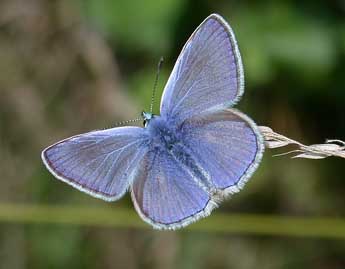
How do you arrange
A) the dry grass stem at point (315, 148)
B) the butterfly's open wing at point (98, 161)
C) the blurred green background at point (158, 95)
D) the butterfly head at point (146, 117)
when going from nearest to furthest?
the dry grass stem at point (315, 148), the butterfly's open wing at point (98, 161), the butterfly head at point (146, 117), the blurred green background at point (158, 95)

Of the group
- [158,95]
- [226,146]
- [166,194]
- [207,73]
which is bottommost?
[158,95]

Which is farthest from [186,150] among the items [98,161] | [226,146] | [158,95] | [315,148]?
[158,95]

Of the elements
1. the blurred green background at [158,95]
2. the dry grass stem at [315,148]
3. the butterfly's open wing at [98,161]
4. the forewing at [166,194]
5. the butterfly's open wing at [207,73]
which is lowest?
the blurred green background at [158,95]

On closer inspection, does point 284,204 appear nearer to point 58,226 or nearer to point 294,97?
point 294,97

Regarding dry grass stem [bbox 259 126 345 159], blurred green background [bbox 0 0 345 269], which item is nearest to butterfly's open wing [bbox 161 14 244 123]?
dry grass stem [bbox 259 126 345 159]

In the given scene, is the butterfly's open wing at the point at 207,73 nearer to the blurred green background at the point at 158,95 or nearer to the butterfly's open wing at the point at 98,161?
Result: the butterfly's open wing at the point at 98,161

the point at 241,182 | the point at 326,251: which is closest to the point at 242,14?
the point at 326,251

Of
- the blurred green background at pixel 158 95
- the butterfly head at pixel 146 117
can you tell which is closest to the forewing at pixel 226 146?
the butterfly head at pixel 146 117

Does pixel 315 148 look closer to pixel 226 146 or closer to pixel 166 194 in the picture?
pixel 226 146
